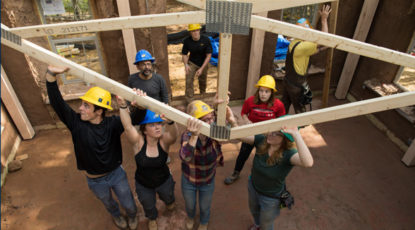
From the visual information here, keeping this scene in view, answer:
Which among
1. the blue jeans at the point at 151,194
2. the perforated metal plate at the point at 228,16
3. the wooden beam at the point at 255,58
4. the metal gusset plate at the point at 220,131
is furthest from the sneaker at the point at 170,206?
the wooden beam at the point at 255,58

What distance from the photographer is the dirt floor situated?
3.97 meters

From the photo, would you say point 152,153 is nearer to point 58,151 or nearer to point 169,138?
point 169,138

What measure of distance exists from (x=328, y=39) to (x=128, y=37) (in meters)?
3.84

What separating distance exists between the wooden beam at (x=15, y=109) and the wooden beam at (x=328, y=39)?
4964 millimetres

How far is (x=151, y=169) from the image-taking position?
3180 millimetres

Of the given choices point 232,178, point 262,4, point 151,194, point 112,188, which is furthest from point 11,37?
point 232,178

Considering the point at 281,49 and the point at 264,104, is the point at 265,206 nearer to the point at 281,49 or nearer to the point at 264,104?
the point at 264,104

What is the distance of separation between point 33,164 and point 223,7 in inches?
190

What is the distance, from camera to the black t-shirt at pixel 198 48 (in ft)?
18.3

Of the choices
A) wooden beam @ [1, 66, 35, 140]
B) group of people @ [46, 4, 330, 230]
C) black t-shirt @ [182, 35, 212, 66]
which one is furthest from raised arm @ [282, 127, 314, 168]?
wooden beam @ [1, 66, 35, 140]

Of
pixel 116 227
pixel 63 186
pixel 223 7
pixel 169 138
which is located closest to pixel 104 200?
pixel 116 227

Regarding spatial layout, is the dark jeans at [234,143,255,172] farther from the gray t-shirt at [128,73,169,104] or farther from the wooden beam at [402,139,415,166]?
the wooden beam at [402,139,415,166]

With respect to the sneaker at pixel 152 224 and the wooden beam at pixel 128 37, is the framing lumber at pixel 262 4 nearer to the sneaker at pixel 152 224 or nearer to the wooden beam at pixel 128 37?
the sneaker at pixel 152 224

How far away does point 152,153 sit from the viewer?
311 cm
